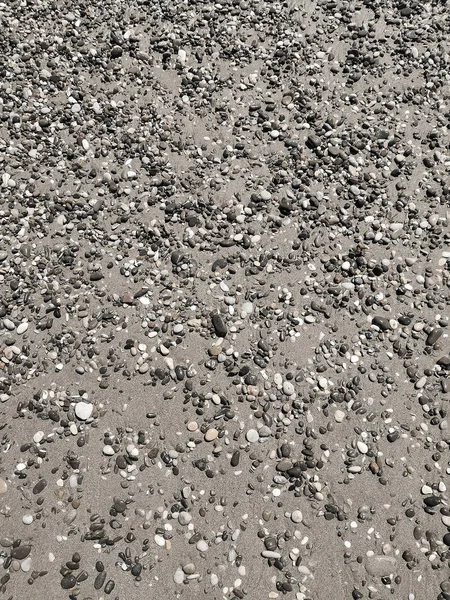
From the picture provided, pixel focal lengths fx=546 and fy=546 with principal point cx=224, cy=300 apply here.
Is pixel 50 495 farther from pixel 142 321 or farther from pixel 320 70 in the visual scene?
pixel 320 70

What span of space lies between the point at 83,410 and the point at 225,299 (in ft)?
4.97

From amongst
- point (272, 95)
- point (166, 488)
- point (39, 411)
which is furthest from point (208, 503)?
point (272, 95)

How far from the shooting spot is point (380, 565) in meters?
3.94

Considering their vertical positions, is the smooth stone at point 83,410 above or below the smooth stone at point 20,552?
above

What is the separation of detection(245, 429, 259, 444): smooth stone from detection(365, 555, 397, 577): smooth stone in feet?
3.82

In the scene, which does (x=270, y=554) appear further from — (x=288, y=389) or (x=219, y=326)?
(x=219, y=326)

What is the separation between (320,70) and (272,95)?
0.66 metres

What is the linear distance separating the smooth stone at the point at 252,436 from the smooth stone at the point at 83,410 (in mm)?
1277

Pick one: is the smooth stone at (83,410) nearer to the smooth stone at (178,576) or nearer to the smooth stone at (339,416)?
the smooth stone at (178,576)

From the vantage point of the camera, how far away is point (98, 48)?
6168 mm

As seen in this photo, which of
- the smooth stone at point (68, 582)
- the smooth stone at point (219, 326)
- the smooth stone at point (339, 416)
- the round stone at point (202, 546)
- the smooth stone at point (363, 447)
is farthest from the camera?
the smooth stone at point (219, 326)

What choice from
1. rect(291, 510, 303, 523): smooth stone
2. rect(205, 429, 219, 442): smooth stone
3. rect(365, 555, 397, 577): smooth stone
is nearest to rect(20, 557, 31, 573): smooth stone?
rect(205, 429, 219, 442): smooth stone

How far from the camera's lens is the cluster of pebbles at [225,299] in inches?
158

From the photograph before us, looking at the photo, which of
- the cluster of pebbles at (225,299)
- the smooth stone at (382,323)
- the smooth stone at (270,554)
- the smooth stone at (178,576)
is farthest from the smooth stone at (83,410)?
the smooth stone at (382,323)
